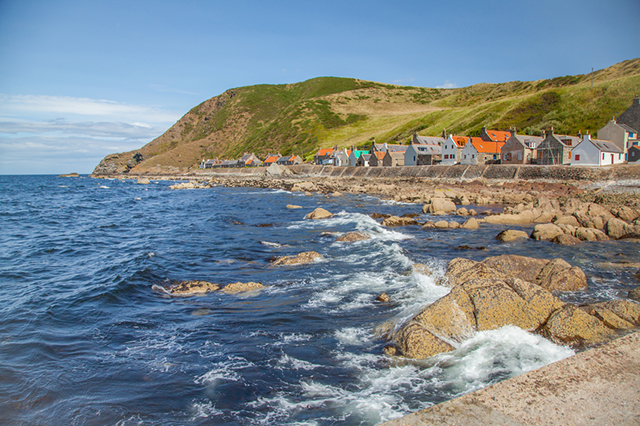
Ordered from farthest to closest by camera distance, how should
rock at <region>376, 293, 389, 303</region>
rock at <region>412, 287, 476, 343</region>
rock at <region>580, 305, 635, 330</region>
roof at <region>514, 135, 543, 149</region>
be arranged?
roof at <region>514, 135, 543, 149</region>
rock at <region>376, 293, 389, 303</region>
rock at <region>412, 287, 476, 343</region>
rock at <region>580, 305, 635, 330</region>

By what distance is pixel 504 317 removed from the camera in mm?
9898

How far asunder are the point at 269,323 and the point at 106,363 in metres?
4.37

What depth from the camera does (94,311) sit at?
41.8 feet

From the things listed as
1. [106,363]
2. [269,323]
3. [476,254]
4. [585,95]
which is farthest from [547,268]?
[585,95]

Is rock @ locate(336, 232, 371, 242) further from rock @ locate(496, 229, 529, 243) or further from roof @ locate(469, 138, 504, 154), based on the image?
roof @ locate(469, 138, 504, 154)

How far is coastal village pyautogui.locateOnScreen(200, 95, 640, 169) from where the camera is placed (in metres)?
53.1

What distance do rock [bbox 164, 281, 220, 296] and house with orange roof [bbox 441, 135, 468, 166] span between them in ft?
226

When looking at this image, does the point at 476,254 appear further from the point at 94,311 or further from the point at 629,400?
the point at 94,311

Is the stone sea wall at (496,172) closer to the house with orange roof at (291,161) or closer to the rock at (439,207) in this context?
the house with orange roof at (291,161)

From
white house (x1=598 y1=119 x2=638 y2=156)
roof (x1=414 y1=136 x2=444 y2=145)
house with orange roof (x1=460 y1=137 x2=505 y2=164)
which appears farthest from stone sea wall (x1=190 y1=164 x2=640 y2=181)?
white house (x1=598 y1=119 x2=638 y2=156)

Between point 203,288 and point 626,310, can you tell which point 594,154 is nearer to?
point 626,310

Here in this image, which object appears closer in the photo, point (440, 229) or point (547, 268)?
point (547, 268)

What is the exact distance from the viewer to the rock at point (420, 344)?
874 cm

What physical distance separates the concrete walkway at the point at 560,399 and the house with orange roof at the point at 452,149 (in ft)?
240
